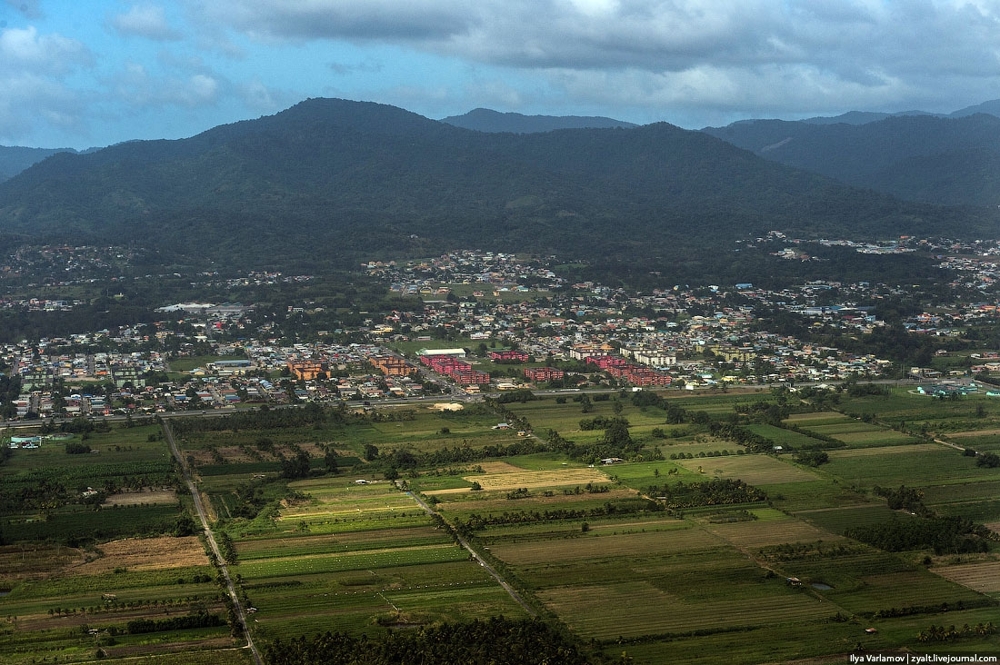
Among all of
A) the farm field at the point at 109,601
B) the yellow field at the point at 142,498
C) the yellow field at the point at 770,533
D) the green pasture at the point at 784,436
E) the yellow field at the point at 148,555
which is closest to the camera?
the farm field at the point at 109,601

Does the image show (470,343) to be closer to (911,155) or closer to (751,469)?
(751,469)

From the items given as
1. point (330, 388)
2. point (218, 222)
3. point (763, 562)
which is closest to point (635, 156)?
point (218, 222)

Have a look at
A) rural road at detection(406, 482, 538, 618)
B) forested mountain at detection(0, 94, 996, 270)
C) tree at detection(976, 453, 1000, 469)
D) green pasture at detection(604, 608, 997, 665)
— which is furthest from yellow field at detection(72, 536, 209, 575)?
forested mountain at detection(0, 94, 996, 270)

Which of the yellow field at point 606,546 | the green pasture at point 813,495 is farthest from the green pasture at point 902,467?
the yellow field at point 606,546

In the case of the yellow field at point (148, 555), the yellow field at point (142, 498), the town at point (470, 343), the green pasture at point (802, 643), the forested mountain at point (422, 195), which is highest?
the forested mountain at point (422, 195)

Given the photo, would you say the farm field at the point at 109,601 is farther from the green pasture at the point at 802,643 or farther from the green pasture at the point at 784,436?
the green pasture at the point at 784,436

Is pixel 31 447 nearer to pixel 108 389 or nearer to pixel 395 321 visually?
pixel 108 389

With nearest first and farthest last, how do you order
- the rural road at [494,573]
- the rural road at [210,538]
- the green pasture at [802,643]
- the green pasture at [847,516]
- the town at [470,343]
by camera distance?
1. the green pasture at [802,643]
2. the rural road at [210,538]
3. the rural road at [494,573]
4. the green pasture at [847,516]
5. the town at [470,343]

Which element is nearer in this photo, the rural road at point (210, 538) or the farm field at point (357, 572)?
the rural road at point (210, 538)

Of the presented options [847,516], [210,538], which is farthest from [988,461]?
[210,538]
